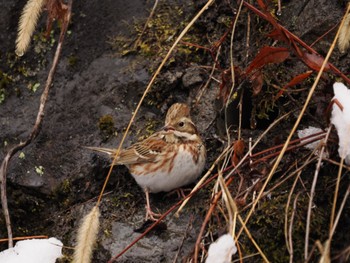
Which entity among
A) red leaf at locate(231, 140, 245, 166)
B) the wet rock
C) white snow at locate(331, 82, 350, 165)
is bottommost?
the wet rock

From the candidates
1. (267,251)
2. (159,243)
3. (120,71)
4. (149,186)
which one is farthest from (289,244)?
(120,71)

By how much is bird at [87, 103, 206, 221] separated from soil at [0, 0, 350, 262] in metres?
0.16

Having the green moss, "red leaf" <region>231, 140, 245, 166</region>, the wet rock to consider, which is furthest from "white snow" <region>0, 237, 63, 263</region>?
the green moss

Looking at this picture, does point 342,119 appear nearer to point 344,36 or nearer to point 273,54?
point 344,36

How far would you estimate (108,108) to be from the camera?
5.68m

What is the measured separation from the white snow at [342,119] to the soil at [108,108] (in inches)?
21.5

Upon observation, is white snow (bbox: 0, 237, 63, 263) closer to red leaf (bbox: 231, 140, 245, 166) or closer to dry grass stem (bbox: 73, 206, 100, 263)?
dry grass stem (bbox: 73, 206, 100, 263)

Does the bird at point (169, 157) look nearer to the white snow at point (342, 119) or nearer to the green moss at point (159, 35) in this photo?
the green moss at point (159, 35)

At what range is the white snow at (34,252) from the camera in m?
4.46

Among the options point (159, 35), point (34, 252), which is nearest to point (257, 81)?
point (159, 35)

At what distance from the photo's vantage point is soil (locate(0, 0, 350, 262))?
4.93 m

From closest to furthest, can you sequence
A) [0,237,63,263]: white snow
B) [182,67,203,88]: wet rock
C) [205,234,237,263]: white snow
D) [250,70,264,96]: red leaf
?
[205,234,237,263]: white snow, [0,237,63,263]: white snow, [250,70,264,96]: red leaf, [182,67,203,88]: wet rock

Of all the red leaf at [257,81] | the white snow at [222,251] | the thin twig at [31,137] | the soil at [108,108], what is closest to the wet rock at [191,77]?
the soil at [108,108]

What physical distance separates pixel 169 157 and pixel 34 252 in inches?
48.1
